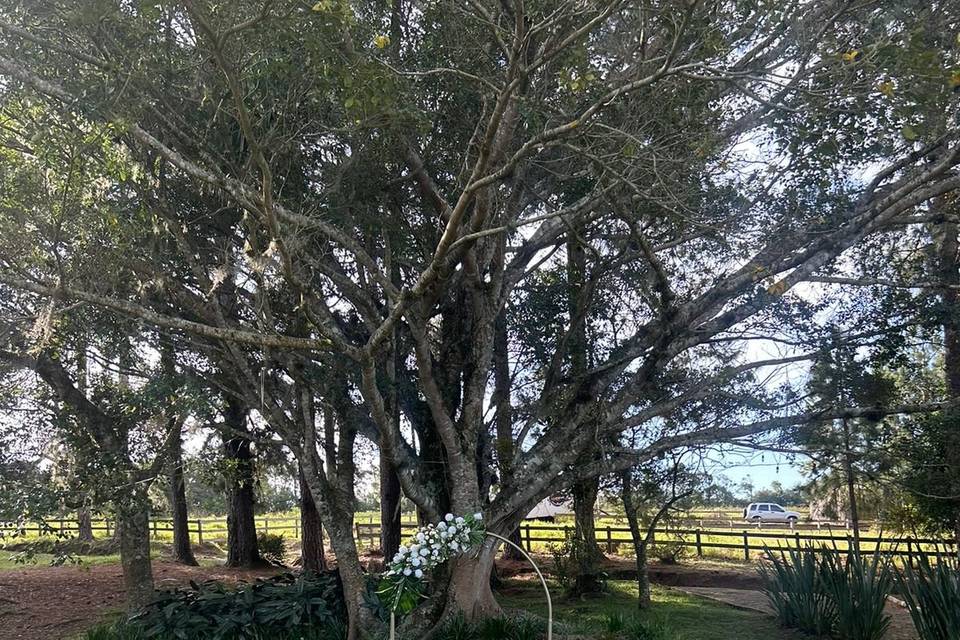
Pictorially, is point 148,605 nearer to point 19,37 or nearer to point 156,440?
point 156,440

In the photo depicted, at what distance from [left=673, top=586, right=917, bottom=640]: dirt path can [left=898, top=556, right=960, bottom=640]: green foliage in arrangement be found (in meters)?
1.70

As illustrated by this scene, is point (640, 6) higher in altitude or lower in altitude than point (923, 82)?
higher

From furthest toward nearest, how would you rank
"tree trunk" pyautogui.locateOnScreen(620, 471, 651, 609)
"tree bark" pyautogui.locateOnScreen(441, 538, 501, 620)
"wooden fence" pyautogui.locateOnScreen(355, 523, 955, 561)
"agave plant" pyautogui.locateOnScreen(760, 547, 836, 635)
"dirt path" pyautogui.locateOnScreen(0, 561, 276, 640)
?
"wooden fence" pyautogui.locateOnScreen(355, 523, 955, 561) < "tree trunk" pyautogui.locateOnScreen(620, 471, 651, 609) < "dirt path" pyautogui.locateOnScreen(0, 561, 276, 640) < "tree bark" pyautogui.locateOnScreen(441, 538, 501, 620) < "agave plant" pyautogui.locateOnScreen(760, 547, 836, 635)

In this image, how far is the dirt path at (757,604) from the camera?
9.05 m

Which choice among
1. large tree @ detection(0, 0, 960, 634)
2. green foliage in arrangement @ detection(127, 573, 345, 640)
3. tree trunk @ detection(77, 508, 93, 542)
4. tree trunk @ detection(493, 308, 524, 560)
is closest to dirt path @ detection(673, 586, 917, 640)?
large tree @ detection(0, 0, 960, 634)

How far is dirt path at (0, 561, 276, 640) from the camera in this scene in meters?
11.1

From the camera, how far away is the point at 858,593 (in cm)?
837

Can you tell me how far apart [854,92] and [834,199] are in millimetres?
1877

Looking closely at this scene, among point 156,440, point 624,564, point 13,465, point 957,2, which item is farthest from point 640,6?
point 624,564

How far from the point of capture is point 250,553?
16578mm

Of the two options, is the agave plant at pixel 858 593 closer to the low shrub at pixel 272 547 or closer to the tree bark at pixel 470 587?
the tree bark at pixel 470 587

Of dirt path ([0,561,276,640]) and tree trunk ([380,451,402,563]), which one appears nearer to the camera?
dirt path ([0,561,276,640])

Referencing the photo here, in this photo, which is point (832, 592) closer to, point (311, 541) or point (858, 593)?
point (858, 593)

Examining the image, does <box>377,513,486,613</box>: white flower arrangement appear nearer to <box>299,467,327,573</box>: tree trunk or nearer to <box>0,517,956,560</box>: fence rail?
<box>0,517,956,560</box>: fence rail
